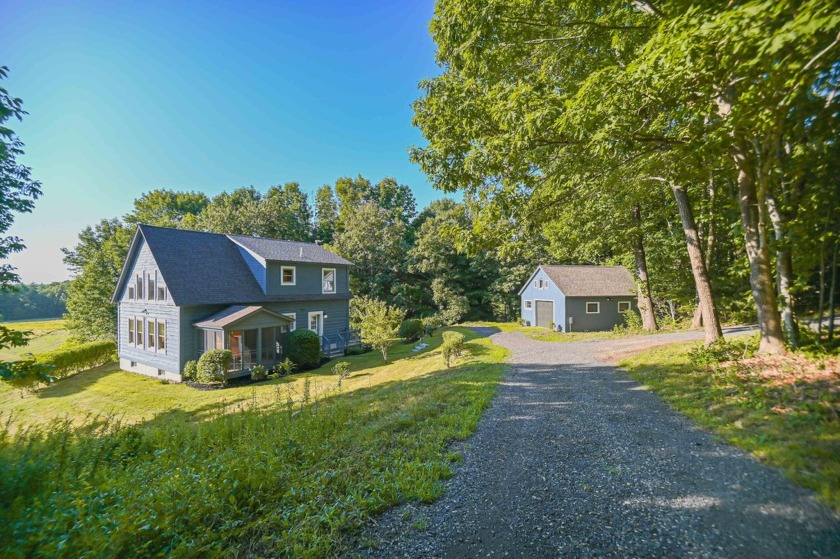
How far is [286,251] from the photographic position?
2014cm

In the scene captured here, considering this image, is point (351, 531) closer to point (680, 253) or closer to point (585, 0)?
point (585, 0)

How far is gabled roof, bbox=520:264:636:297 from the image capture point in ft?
74.7

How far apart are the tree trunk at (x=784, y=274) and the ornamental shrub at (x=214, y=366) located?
17510mm

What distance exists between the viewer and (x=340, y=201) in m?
45.0

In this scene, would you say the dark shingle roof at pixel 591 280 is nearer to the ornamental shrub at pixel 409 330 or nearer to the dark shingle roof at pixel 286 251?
the ornamental shrub at pixel 409 330

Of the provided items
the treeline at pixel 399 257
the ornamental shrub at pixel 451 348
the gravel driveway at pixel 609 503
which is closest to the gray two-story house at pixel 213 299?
the ornamental shrub at pixel 451 348

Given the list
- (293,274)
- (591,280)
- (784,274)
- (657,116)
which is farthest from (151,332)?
(591,280)

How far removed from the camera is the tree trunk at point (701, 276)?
9.52 metres

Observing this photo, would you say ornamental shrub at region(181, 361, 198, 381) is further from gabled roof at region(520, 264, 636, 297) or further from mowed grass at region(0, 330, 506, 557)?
gabled roof at region(520, 264, 636, 297)

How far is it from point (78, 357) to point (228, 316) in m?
9.42

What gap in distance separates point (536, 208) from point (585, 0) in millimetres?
4413

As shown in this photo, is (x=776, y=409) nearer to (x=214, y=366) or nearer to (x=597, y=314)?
(x=214, y=366)

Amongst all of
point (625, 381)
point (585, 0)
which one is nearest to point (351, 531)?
point (625, 381)

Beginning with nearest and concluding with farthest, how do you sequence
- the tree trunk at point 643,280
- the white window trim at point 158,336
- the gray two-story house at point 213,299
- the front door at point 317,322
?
the gray two-story house at point 213,299 → the white window trim at point 158,336 → the tree trunk at point 643,280 → the front door at point 317,322
